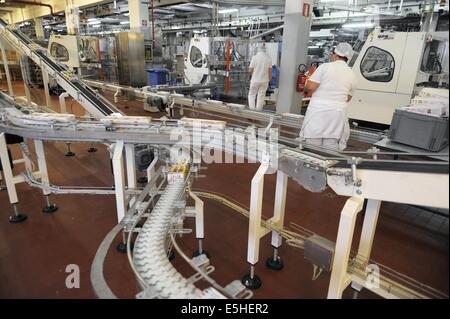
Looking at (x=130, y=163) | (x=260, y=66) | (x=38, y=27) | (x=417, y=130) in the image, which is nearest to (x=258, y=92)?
(x=260, y=66)

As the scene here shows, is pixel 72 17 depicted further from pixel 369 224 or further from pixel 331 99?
pixel 369 224

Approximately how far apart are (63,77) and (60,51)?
19.2 feet

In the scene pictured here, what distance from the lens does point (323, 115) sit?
9.01 feet

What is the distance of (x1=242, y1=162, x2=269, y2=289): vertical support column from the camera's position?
176 cm

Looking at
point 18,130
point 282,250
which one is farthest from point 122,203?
point 282,250

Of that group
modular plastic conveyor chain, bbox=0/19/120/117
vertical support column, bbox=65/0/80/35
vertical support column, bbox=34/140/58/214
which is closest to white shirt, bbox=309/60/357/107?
modular plastic conveyor chain, bbox=0/19/120/117

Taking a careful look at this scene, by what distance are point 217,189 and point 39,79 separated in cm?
1017

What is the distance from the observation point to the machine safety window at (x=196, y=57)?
8430 mm

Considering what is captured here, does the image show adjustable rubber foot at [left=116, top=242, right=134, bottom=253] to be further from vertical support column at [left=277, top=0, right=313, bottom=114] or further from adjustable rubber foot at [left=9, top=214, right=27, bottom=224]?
vertical support column at [left=277, top=0, right=313, bottom=114]

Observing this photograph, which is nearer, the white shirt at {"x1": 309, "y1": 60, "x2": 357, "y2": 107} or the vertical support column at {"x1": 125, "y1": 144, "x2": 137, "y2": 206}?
the vertical support column at {"x1": 125, "y1": 144, "x2": 137, "y2": 206}

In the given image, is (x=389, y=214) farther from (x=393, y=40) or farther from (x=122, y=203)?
(x=393, y=40)

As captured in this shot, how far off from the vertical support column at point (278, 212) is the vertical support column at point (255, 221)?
20 centimetres

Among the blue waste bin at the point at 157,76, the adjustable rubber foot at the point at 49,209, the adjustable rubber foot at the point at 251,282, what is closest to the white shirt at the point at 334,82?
the adjustable rubber foot at the point at 251,282

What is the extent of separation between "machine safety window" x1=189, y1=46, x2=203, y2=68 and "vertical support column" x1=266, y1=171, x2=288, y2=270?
7.04 metres
